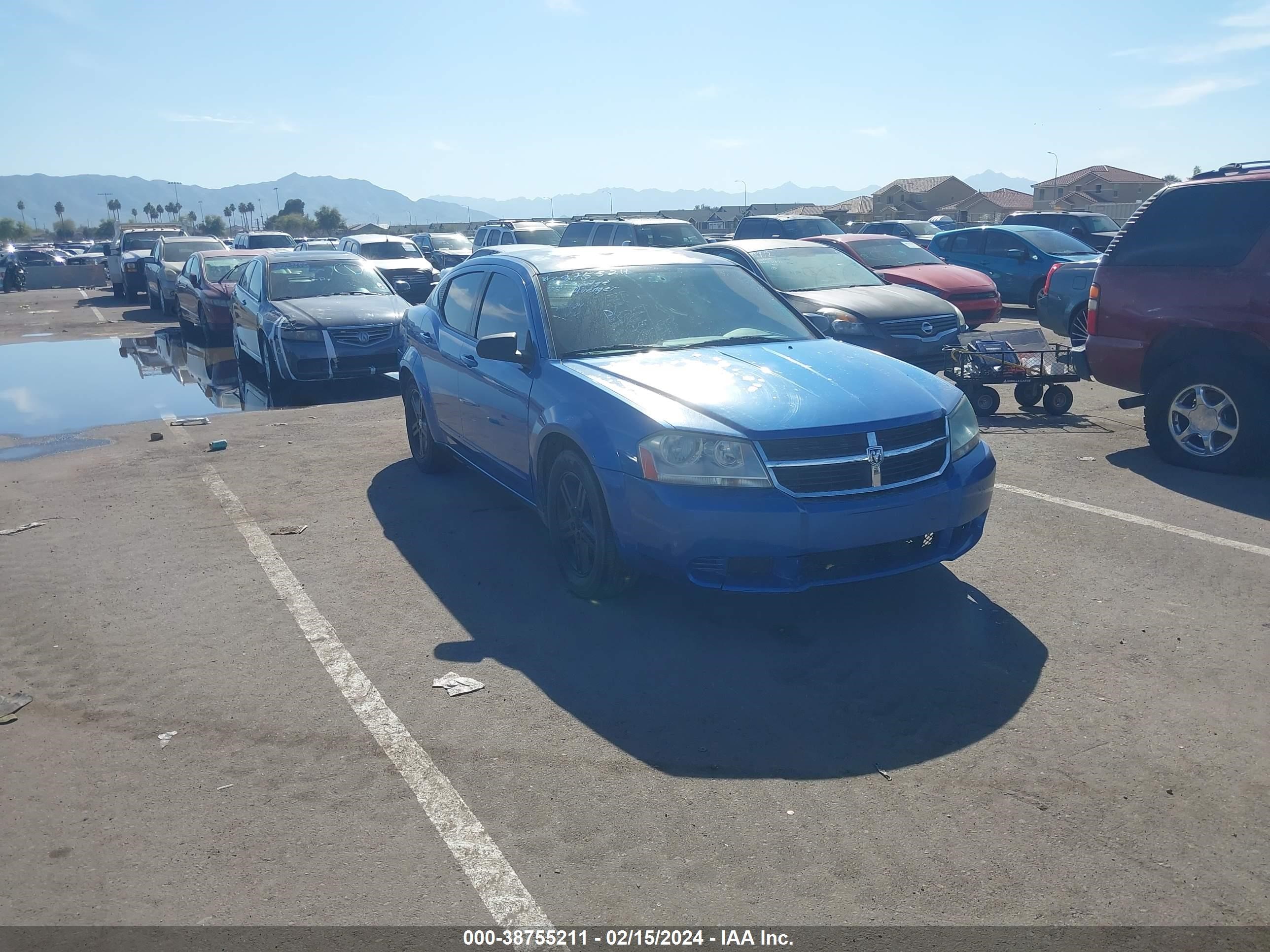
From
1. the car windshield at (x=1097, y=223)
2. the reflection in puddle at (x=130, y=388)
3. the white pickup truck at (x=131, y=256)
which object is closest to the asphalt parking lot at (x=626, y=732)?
the reflection in puddle at (x=130, y=388)

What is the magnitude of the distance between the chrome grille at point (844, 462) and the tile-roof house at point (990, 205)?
176 feet

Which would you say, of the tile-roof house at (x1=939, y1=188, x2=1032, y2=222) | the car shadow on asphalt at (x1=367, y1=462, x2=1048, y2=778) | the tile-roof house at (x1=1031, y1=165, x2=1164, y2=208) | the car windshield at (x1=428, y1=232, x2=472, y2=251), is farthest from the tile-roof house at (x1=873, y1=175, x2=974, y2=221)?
the car shadow on asphalt at (x1=367, y1=462, x2=1048, y2=778)

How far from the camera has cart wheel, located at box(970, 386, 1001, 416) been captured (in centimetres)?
989

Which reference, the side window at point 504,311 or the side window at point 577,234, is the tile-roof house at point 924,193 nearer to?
the side window at point 577,234

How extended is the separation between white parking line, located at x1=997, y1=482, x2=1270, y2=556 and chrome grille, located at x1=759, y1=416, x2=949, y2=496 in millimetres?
2373

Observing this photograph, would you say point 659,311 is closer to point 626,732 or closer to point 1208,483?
point 626,732

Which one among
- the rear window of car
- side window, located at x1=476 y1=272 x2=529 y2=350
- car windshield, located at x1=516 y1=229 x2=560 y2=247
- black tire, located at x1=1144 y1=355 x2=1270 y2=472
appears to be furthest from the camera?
car windshield, located at x1=516 y1=229 x2=560 y2=247

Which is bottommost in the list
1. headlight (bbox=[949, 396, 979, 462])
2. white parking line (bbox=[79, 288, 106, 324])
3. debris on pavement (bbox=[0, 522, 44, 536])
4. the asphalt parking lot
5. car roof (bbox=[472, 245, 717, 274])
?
white parking line (bbox=[79, 288, 106, 324])

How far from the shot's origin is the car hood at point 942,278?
14492 millimetres

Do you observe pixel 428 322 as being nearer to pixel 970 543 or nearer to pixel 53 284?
pixel 970 543

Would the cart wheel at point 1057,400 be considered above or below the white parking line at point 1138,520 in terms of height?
above

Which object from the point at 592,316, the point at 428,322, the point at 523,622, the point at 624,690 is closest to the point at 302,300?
the point at 428,322

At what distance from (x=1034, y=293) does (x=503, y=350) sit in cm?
1547

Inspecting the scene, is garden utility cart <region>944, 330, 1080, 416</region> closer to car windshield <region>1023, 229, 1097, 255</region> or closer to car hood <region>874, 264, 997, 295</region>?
car hood <region>874, 264, 997, 295</region>
